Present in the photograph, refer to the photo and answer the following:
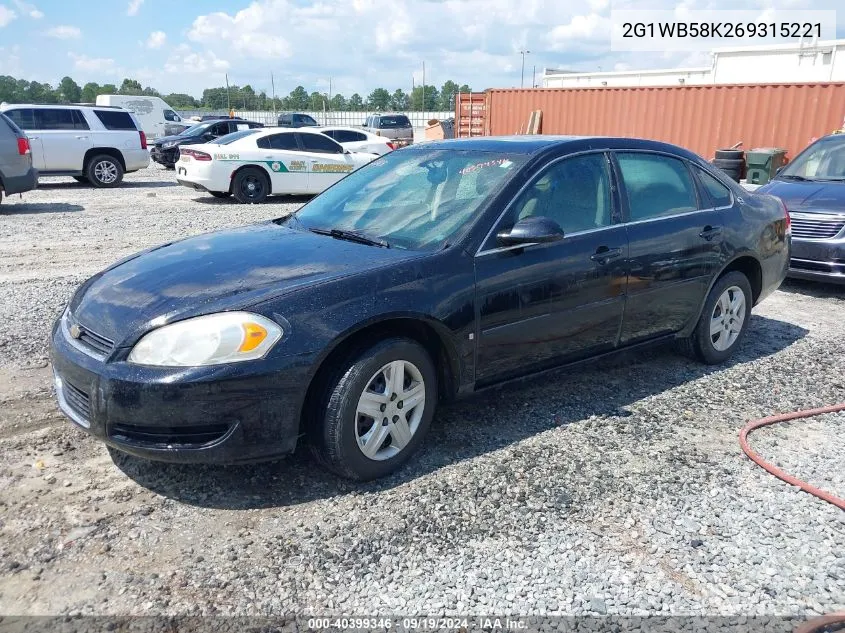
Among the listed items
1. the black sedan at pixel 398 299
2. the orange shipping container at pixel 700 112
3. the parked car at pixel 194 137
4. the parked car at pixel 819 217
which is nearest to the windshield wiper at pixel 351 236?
the black sedan at pixel 398 299

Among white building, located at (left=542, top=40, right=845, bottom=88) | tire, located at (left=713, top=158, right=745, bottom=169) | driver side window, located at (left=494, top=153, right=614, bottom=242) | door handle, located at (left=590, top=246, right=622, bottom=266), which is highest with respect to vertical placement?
→ white building, located at (left=542, top=40, right=845, bottom=88)

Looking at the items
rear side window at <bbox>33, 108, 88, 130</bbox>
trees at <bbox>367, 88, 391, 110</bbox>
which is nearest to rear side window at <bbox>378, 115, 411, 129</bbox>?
rear side window at <bbox>33, 108, 88, 130</bbox>

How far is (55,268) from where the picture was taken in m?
8.01

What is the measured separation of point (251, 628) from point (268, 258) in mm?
1828

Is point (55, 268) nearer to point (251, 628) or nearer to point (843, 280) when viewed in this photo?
point (251, 628)

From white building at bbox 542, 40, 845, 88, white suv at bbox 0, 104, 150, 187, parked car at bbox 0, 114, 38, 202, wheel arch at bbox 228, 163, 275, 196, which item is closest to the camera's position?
parked car at bbox 0, 114, 38, 202

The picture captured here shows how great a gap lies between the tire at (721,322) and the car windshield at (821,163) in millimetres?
3891

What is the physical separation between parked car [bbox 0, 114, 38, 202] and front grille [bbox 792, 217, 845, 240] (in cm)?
1207

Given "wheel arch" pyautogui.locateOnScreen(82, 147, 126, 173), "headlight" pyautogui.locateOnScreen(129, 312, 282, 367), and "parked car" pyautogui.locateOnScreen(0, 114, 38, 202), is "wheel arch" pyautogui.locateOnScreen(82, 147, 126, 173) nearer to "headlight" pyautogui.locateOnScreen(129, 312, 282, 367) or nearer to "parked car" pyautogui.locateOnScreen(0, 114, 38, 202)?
"parked car" pyautogui.locateOnScreen(0, 114, 38, 202)

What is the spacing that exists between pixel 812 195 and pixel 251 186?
1014 centimetres

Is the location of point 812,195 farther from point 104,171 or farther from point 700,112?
point 104,171

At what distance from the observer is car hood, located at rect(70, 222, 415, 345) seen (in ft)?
10.3

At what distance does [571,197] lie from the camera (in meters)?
4.27

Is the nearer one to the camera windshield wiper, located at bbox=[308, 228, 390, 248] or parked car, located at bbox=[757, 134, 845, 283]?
windshield wiper, located at bbox=[308, 228, 390, 248]
